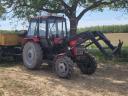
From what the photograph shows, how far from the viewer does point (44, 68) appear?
1762cm

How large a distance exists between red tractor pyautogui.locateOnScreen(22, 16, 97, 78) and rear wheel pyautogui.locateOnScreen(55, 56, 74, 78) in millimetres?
292

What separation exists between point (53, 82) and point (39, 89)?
1.46 m

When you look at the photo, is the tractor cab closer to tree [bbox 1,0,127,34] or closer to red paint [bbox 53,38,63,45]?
red paint [bbox 53,38,63,45]

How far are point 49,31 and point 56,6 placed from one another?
5601mm

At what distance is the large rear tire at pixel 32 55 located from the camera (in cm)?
1653

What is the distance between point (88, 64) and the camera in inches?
653

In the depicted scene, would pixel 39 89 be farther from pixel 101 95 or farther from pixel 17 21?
pixel 17 21

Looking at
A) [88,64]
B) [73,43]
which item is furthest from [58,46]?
[88,64]

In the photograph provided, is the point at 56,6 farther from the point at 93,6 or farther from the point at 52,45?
the point at 52,45

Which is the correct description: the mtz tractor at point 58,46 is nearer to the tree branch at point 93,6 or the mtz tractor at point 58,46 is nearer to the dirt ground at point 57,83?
the dirt ground at point 57,83

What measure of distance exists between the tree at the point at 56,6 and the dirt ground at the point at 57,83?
15.0 ft

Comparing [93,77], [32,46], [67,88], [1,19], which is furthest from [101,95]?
[1,19]

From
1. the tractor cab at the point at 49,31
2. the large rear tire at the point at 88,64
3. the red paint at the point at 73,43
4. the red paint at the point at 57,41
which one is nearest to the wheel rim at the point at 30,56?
the tractor cab at the point at 49,31

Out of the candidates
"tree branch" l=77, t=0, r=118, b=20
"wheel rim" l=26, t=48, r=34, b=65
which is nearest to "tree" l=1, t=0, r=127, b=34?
"tree branch" l=77, t=0, r=118, b=20
